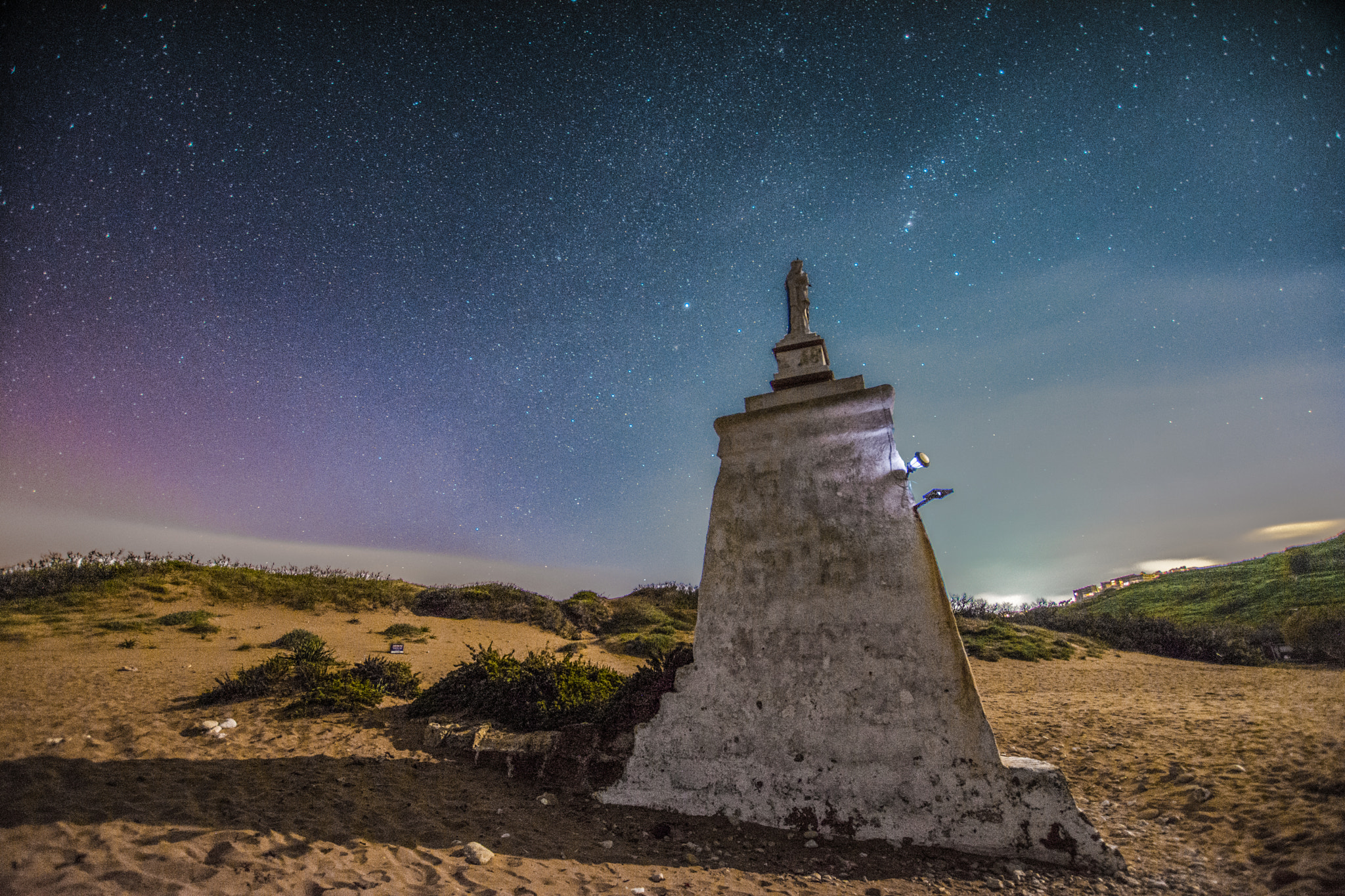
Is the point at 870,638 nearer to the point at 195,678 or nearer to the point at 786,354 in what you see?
the point at 786,354

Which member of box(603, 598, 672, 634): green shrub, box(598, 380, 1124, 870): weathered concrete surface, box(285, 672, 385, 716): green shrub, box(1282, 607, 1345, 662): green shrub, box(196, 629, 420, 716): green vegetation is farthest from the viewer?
box(603, 598, 672, 634): green shrub

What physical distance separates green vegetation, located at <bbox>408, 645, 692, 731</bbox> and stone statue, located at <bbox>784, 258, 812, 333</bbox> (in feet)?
15.6

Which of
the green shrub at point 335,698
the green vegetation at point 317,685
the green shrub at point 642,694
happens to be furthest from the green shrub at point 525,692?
the green vegetation at point 317,685

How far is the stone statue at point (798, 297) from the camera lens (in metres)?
7.00

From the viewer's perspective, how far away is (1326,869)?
3.78 meters

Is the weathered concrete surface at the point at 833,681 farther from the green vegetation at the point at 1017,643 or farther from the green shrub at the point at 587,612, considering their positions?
the green shrub at the point at 587,612

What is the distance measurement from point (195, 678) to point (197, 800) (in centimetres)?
843

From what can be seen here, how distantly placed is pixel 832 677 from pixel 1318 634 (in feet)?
69.3

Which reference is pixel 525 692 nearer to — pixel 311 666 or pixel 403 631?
pixel 311 666

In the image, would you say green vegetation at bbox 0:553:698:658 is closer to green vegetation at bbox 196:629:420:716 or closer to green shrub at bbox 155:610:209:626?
green shrub at bbox 155:610:209:626

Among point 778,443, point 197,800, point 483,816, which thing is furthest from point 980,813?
point 197,800

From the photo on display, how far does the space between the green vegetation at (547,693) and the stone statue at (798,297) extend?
4.75 meters

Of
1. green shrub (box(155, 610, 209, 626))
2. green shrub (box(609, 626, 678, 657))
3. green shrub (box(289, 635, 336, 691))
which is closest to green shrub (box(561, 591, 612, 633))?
green shrub (box(609, 626, 678, 657))

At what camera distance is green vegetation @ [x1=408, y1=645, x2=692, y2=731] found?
6.81m
